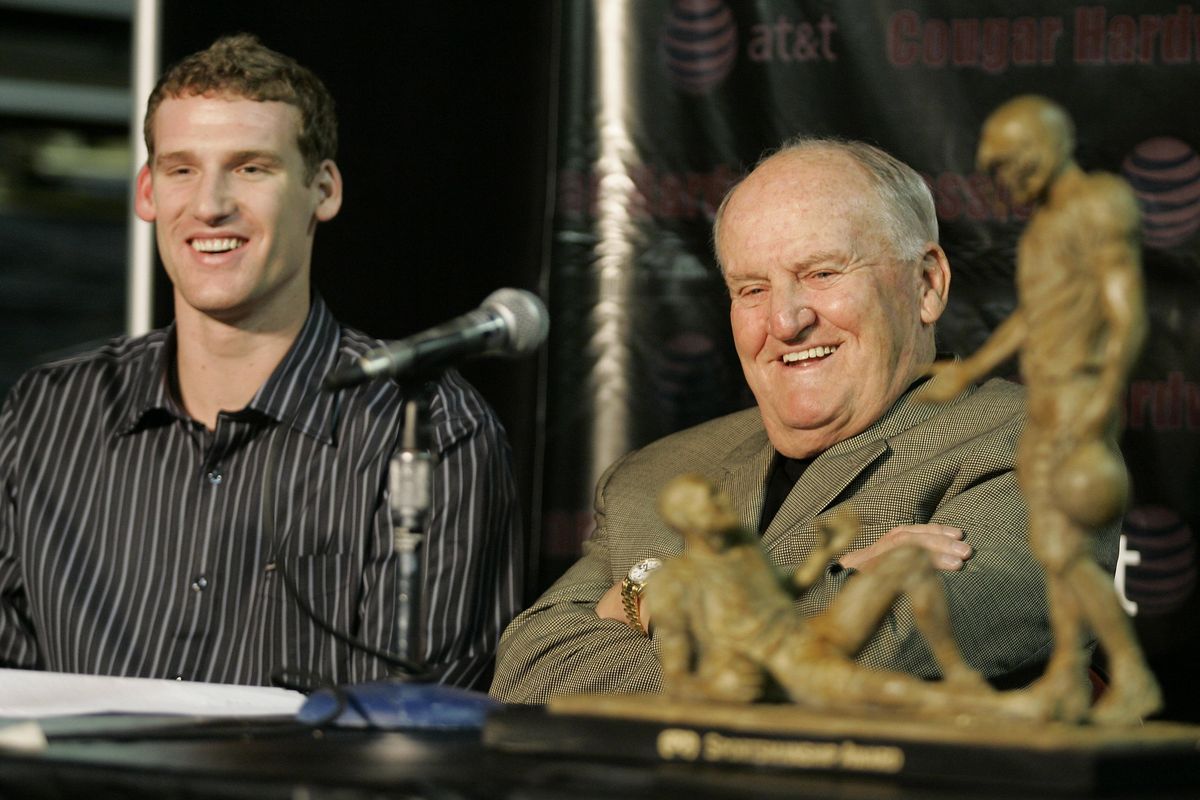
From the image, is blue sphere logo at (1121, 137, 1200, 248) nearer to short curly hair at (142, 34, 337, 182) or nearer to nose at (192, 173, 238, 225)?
short curly hair at (142, 34, 337, 182)

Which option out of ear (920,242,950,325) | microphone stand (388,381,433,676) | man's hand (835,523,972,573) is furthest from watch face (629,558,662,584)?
microphone stand (388,381,433,676)

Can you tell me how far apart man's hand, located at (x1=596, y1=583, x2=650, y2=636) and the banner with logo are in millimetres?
1000

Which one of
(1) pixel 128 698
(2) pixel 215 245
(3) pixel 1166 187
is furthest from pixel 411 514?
(3) pixel 1166 187

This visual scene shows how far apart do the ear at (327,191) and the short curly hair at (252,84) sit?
0.03 metres

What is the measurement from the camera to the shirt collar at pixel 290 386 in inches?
123

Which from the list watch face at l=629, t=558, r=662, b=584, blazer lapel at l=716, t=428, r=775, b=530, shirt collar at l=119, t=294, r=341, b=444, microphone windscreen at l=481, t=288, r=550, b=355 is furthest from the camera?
shirt collar at l=119, t=294, r=341, b=444

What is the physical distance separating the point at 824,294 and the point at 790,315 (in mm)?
69

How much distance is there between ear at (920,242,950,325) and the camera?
291 cm

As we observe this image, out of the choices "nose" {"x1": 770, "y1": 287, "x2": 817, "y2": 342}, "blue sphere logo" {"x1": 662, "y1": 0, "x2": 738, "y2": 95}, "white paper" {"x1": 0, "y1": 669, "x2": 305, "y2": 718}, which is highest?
"blue sphere logo" {"x1": 662, "y1": 0, "x2": 738, "y2": 95}

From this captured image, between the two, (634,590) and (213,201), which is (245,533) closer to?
(213,201)

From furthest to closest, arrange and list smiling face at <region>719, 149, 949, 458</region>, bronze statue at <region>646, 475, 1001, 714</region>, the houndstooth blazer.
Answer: smiling face at <region>719, 149, 949, 458</region> → the houndstooth blazer → bronze statue at <region>646, 475, 1001, 714</region>

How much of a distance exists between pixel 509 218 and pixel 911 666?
73.8 inches

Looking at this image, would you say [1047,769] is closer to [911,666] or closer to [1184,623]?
[911,666]

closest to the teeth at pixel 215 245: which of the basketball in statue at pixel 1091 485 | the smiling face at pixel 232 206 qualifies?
the smiling face at pixel 232 206
